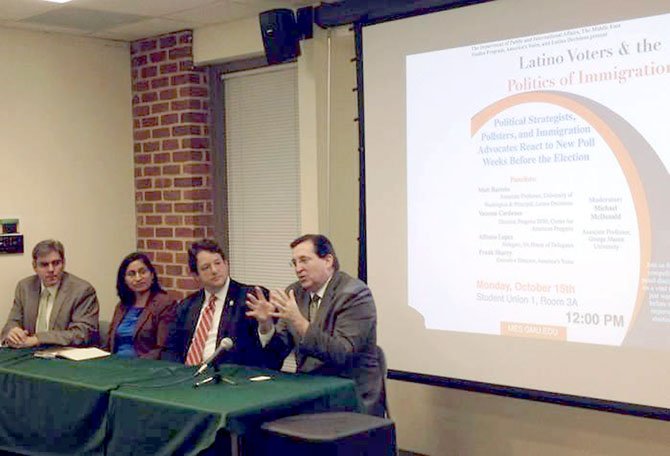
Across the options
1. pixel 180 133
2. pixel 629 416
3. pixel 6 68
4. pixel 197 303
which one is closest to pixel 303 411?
pixel 197 303

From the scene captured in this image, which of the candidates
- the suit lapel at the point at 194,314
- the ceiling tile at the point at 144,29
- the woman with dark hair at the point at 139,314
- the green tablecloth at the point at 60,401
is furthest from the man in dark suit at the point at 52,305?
the ceiling tile at the point at 144,29

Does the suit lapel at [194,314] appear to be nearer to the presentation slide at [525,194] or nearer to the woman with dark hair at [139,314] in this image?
the woman with dark hair at [139,314]

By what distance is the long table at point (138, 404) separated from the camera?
3.01m

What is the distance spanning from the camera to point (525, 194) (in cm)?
382

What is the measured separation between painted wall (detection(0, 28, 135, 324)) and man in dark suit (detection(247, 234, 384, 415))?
213cm

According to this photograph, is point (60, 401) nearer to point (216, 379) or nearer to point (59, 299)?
point (216, 379)

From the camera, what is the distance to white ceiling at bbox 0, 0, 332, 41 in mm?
4656

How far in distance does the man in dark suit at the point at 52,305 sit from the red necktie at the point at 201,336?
0.83 m

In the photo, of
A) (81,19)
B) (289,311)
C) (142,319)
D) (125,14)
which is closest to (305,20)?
(125,14)

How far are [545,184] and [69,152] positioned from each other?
118 inches

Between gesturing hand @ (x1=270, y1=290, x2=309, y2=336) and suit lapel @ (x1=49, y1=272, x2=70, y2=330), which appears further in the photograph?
suit lapel @ (x1=49, y1=272, x2=70, y2=330)

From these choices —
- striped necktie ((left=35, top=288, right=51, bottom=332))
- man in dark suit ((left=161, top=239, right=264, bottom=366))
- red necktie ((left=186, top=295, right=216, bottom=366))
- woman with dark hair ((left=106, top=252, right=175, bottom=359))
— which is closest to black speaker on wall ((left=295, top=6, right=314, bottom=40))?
man in dark suit ((left=161, top=239, right=264, bottom=366))

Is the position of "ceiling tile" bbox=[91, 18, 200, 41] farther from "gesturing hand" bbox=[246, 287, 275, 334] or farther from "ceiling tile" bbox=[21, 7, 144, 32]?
"gesturing hand" bbox=[246, 287, 275, 334]

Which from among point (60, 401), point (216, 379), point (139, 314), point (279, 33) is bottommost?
point (60, 401)
